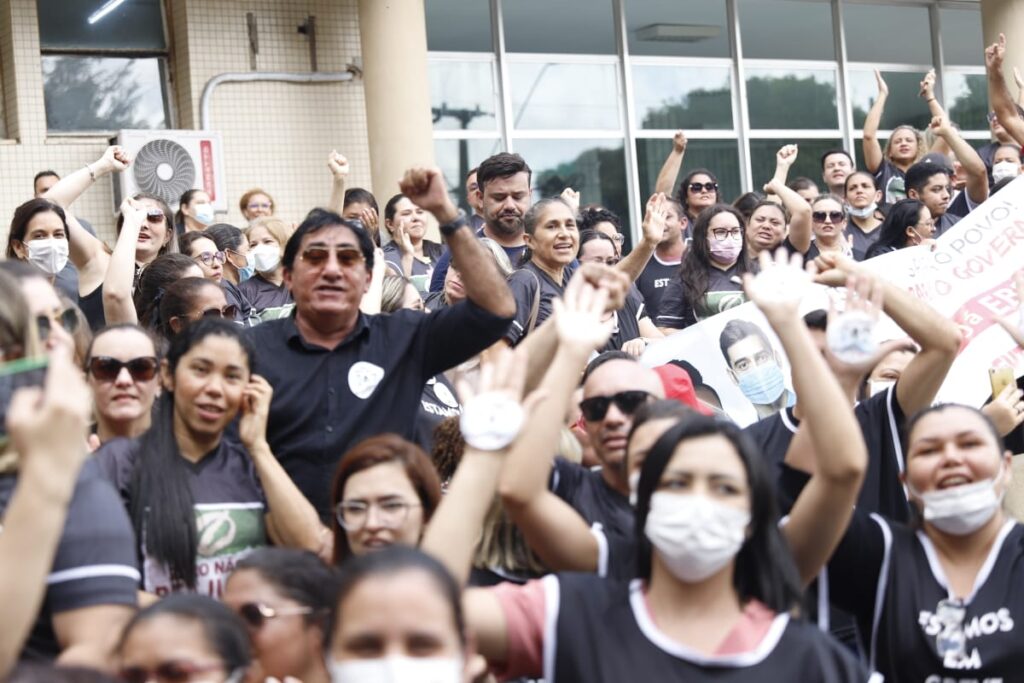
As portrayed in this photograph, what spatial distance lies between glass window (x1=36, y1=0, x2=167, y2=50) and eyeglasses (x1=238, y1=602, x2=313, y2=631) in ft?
31.2

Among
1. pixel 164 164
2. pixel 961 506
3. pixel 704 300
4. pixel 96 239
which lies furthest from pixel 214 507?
pixel 164 164

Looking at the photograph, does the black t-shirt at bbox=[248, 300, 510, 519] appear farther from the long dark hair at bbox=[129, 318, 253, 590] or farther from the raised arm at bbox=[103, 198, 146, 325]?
the raised arm at bbox=[103, 198, 146, 325]

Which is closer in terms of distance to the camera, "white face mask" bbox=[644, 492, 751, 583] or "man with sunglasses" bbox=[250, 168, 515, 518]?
"white face mask" bbox=[644, 492, 751, 583]

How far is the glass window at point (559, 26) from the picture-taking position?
14.7 m

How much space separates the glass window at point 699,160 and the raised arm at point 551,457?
11248 millimetres

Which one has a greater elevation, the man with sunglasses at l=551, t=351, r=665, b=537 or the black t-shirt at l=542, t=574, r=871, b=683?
the man with sunglasses at l=551, t=351, r=665, b=537

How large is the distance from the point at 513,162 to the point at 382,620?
5.26m

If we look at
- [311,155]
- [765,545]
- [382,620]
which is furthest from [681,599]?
[311,155]

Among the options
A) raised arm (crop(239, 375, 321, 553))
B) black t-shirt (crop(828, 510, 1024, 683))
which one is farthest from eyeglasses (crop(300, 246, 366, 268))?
black t-shirt (crop(828, 510, 1024, 683))

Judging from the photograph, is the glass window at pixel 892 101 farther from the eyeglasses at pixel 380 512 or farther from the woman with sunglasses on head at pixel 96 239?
the eyeglasses at pixel 380 512

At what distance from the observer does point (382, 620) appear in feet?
10.1

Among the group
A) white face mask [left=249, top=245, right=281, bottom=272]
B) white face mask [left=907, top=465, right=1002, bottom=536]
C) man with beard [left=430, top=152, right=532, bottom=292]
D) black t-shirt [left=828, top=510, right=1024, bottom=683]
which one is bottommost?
Answer: black t-shirt [left=828, top=510, right=1024, bottom=683]

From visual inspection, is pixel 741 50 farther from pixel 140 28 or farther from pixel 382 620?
pixel 382 620

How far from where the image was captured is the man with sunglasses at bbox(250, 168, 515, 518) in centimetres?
485
